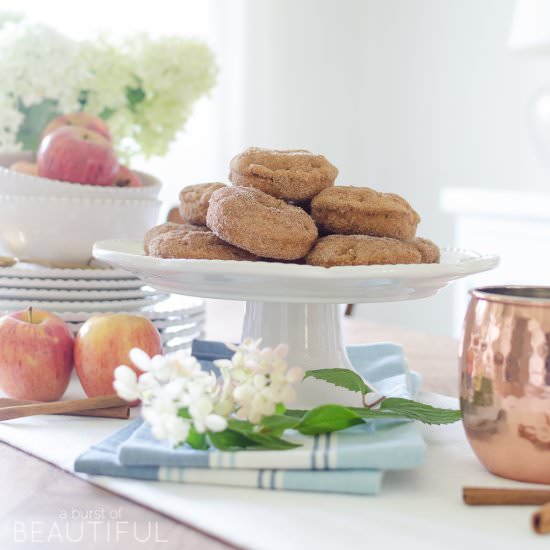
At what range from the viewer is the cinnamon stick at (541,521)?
64 centimetres

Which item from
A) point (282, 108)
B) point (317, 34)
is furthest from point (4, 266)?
point (317, 34)

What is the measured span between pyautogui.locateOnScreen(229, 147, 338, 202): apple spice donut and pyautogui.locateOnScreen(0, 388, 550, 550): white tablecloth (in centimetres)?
34

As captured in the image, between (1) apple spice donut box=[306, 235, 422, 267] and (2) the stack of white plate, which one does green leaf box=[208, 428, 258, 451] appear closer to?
(1) apple spice donut box=[306, 235, 422, 267]

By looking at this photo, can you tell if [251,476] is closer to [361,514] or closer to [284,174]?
[361,514]

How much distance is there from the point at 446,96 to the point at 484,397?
2.85 m

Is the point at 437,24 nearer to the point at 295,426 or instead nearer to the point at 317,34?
the point at 317,34

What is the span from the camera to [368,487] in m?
0.71

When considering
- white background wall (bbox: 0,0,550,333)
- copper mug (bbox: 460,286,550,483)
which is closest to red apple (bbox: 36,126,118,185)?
copper mug (bbox: 460,286,550,483)

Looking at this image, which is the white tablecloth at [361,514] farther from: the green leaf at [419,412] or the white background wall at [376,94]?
the white background wall at [376,94]

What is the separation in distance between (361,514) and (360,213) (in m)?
0.37

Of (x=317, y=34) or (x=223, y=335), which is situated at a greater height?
(x=317, y=34)

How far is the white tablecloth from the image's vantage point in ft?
2.06

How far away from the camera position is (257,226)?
0.89 metres

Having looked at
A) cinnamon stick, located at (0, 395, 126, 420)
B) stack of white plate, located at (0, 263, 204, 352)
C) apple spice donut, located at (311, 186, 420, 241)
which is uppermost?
apple spice donut, located at (311, 186, 420, 241)
